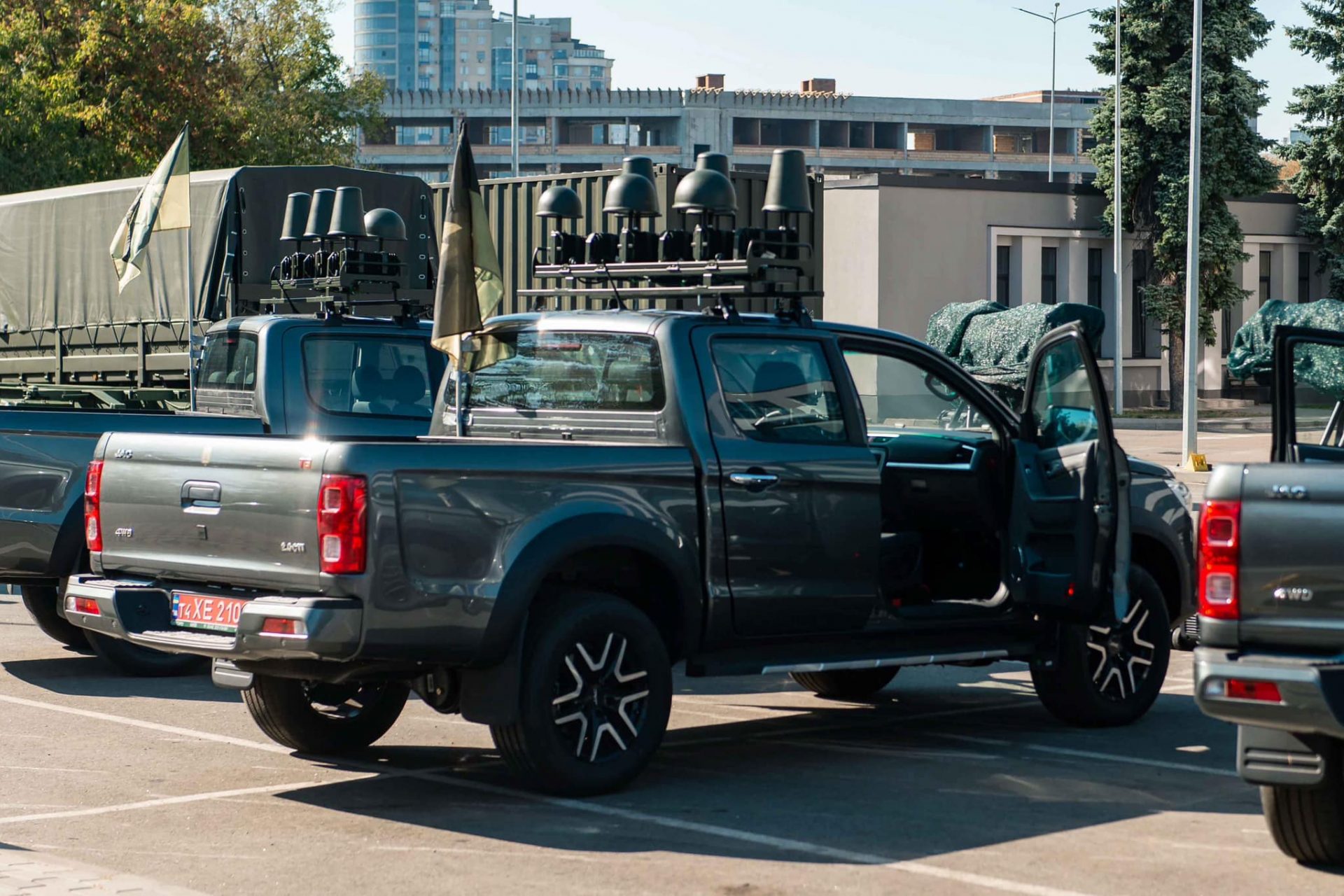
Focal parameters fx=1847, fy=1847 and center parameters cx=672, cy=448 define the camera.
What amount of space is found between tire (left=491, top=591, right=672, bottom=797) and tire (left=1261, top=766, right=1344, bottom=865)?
2.35 meters

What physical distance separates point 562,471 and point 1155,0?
1671 inches

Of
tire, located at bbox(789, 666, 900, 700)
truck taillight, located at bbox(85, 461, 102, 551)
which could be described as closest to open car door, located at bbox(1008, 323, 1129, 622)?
tire, located at bbox(789, 666, 900, 700)

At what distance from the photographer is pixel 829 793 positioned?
7.34 metres

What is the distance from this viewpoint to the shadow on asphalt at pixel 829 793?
6.60m

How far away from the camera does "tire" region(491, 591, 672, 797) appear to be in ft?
22.9

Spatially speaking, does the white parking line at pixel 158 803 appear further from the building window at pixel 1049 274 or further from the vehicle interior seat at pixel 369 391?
the building window at pixel 1049 274

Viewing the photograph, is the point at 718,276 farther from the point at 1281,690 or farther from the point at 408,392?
the point at 408,392

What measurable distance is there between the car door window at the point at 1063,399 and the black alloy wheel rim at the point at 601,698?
7.96 ft

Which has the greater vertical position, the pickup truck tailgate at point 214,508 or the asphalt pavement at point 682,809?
the pickup truck tailgate at point 214,508

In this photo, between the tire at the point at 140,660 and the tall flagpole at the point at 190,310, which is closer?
the tire at the point at 140,660

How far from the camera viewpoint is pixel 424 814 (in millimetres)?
7004

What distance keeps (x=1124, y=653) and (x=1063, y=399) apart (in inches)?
51.9

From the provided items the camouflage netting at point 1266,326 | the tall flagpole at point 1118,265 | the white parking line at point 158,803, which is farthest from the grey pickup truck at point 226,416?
the tall flagpole at point 1118,265

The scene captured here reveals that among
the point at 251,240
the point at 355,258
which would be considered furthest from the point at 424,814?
the point at 251,240
